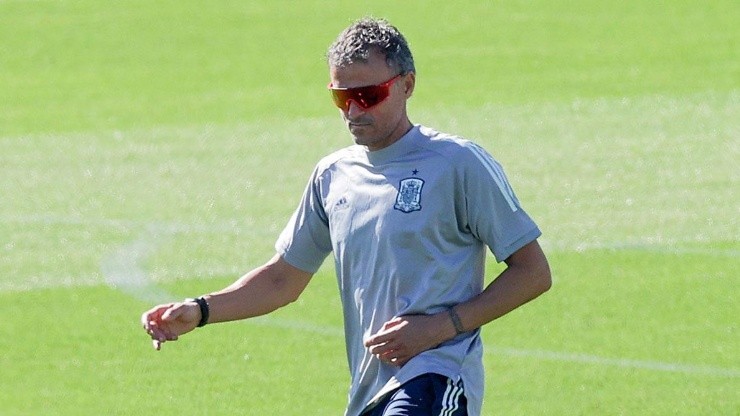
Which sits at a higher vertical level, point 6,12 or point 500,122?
point 6,12

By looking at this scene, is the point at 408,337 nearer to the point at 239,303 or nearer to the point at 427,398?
the point at 427,398

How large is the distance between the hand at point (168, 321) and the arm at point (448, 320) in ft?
2.57

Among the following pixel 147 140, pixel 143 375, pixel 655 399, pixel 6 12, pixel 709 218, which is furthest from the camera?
pixel 6 12

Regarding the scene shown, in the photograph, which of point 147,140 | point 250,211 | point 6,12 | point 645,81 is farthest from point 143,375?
point 6,12

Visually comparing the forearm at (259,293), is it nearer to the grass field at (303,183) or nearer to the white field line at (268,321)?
the grass field at (303,183)

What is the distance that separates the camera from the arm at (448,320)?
606 cm

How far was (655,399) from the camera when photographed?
9.02m

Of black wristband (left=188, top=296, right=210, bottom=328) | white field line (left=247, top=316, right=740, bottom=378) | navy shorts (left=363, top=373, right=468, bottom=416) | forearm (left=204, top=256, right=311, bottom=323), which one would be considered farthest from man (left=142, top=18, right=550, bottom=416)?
white field line (left=247, top=316, right=740, bottom=378)

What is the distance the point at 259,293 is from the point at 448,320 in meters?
0.99

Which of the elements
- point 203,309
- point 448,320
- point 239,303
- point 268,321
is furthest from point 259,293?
point 268,321

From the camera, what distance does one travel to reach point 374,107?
619 cm

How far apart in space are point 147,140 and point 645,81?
532 centimetres

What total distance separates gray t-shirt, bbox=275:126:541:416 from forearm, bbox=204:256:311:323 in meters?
0.48

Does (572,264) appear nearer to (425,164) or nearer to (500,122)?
(500,122)
